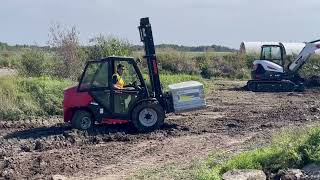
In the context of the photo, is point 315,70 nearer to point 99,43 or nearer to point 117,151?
point 99,43

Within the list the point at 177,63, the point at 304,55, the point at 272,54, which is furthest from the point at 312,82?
the point at 177,63

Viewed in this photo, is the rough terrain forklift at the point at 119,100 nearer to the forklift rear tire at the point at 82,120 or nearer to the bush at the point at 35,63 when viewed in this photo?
the forklift rear tire at the point at 82,120

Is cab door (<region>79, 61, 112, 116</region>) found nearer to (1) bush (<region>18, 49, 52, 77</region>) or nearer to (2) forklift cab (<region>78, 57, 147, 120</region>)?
(2) forklift cab (<region>78, 57, 147, 120</region>)

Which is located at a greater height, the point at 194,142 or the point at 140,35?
the point at 140,35

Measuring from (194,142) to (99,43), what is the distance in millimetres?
15023

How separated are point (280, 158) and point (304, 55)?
18207 mm

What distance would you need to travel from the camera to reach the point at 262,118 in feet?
55.5

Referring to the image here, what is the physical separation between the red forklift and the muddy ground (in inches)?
13.9

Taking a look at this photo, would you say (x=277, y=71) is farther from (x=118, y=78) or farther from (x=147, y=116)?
(x=118, y=78)

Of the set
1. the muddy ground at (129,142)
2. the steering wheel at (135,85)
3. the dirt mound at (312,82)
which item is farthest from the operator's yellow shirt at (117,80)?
the dirt mound at (312,82)

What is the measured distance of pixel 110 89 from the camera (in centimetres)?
1446

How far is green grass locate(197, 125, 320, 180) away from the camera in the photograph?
29.6 ft

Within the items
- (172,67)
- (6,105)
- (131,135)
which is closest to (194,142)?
(131,135)

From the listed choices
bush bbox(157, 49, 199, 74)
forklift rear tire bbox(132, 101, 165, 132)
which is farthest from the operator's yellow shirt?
bush bbox(157, 49, 199, 74)
